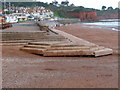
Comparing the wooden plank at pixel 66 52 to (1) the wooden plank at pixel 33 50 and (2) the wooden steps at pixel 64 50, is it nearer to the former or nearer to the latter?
(2) the wooden steps at pixel 64 50

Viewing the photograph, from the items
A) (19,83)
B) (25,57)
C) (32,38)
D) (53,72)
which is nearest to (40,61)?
(25,57)

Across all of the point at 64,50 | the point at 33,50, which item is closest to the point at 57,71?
the point at 64,50

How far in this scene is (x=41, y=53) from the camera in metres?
12.2

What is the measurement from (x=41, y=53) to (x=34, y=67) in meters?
2.71

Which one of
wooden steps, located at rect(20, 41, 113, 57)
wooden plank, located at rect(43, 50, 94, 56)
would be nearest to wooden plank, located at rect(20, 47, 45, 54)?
wooden steps, located at rect(20, 41, 113, 57)

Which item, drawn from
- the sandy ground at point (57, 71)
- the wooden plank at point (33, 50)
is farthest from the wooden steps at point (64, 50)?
the sandy ground at point (57, 71)

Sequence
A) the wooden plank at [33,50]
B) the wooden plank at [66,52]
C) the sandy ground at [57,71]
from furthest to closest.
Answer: the wooden plank at [33,50] → the wooden plank at [66,52] → the sandy ground at [57,71]

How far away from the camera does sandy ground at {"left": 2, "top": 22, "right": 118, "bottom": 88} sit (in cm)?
743

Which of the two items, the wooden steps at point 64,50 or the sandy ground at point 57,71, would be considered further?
the wooden steps at point 64,50

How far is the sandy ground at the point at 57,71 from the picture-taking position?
743 centimetres

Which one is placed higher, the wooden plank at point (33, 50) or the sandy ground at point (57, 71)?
the wooden plank at point (33, 50)

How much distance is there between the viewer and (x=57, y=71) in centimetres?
900

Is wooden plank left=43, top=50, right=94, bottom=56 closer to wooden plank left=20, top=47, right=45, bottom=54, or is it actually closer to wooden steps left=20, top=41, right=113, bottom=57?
wooden steps left=20, top=41, right=113, bottom=57

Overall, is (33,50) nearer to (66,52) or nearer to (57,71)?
(66,52)
